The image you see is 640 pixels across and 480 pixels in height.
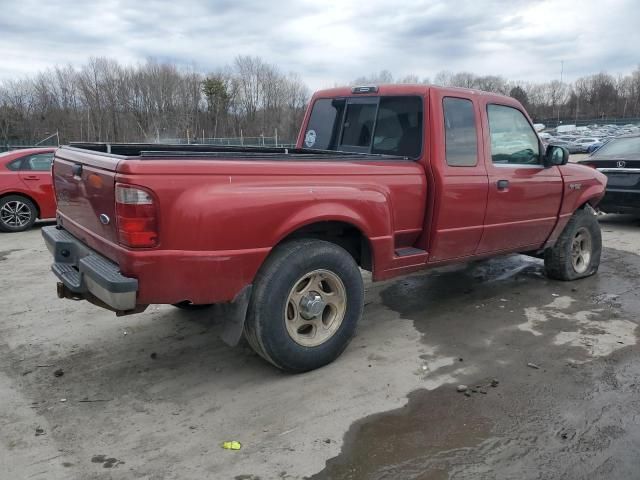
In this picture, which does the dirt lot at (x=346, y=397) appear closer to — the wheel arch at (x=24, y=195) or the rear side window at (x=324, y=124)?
the rear side window at (x=324, y=124)

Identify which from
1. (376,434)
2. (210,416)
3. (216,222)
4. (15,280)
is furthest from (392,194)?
(15,280)

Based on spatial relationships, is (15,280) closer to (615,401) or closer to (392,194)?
(392,194)

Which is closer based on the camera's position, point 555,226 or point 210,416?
point 210,416

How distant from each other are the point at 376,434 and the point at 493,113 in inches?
128

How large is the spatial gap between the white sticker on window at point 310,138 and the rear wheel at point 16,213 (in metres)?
6.45

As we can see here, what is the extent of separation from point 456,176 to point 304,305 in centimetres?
174

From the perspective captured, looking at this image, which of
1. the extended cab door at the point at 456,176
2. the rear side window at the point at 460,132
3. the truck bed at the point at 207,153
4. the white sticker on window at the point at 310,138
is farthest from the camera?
the white sticker on window at the point at 310,138

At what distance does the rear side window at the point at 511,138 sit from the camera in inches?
196

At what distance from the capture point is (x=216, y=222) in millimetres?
3166

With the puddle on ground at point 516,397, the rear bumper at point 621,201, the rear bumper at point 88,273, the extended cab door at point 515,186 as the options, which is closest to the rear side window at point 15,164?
the rear bumper at point 88,273

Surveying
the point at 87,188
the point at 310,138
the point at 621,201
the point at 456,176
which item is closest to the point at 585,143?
the point at 621,201

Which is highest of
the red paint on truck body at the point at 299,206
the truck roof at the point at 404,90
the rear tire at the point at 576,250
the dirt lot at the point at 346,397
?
the truck roof at the point at 404,90

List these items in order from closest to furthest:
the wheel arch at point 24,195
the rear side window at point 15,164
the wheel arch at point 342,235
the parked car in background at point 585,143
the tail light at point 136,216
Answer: the tail light at point 136,216
the wheel arch at point 342,235
the wheel arch at point 24,195
the rear side window at point 15,164
the parked car in background at point 585,143

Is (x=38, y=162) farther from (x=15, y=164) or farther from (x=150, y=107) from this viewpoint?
(x=150, y=107)
